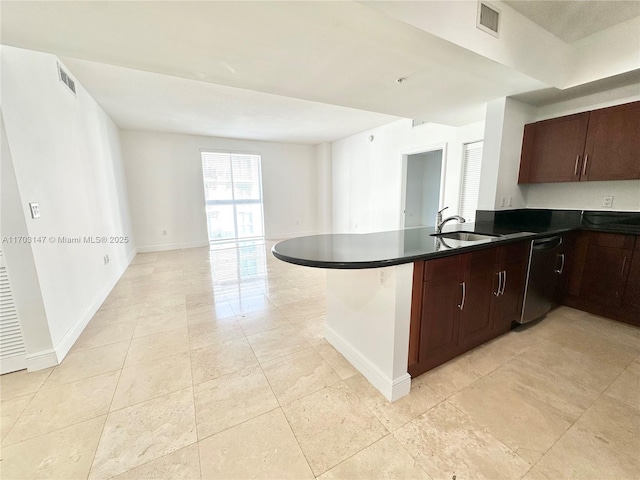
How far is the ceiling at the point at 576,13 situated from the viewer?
6.22 ft

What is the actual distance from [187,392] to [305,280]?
2365 mm

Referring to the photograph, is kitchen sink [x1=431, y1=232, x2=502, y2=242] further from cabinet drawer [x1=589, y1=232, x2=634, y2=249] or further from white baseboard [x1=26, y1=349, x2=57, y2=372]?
white baseboard [x1=26, y1=349, x2=57, y2=372]

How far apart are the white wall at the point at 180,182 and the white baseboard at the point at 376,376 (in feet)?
18.1

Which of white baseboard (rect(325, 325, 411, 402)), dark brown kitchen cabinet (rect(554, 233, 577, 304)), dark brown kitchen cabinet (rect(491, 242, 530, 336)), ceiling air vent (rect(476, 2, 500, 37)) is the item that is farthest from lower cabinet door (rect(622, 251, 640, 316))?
white baseboard (rect(325, 325, 411, 402))

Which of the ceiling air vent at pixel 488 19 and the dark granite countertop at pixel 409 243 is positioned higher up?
the ceiling air vent at pixel 488 19

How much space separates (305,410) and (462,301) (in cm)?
128

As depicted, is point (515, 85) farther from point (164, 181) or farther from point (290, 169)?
point (164, 181)

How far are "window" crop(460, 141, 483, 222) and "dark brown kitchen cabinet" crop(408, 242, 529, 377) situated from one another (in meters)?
1.99

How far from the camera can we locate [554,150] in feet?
9.23

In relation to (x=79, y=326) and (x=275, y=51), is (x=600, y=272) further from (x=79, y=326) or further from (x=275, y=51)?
(x=79, y=326)

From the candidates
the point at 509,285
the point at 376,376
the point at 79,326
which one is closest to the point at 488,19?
the point at 509,285

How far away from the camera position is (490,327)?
2.15 metres

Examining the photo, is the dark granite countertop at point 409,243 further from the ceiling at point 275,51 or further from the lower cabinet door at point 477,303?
the ceiling at point 275,51

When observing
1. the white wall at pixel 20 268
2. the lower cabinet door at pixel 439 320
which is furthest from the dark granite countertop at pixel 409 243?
the white wall at pixel 20 268
